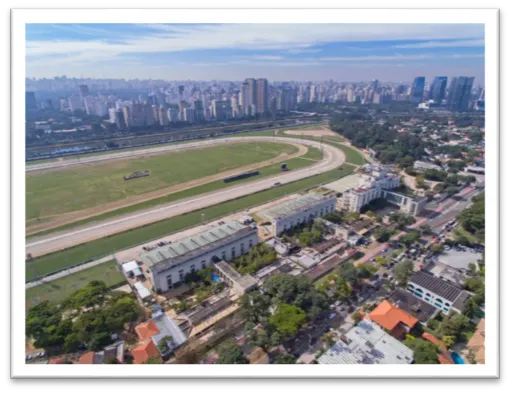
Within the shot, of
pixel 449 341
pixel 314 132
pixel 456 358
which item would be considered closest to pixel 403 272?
pixel 449 341

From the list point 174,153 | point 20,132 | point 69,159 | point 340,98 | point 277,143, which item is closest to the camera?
point 20,132

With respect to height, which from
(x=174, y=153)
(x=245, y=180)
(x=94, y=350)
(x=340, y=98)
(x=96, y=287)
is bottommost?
(x=94, y=350)

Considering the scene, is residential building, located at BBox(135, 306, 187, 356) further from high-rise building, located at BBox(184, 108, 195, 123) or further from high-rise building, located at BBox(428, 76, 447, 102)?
high-rise building, located at BBox(428, 76, 447, 102)

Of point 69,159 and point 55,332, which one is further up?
point 69,159

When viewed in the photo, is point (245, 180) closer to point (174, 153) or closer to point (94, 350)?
point (174, 153)

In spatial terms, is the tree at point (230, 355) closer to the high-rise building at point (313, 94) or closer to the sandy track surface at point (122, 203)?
the sandy track surface at point (122, 203)

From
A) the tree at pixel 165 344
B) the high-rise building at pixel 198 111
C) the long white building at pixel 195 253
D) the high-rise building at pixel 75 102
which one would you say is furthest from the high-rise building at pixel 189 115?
the tree at pixel 165 344

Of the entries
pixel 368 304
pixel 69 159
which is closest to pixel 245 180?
pixel 368 304

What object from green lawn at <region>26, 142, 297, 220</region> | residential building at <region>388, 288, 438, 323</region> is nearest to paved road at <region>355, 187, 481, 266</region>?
residential building at <region>388, 288, 438, 323</region>
